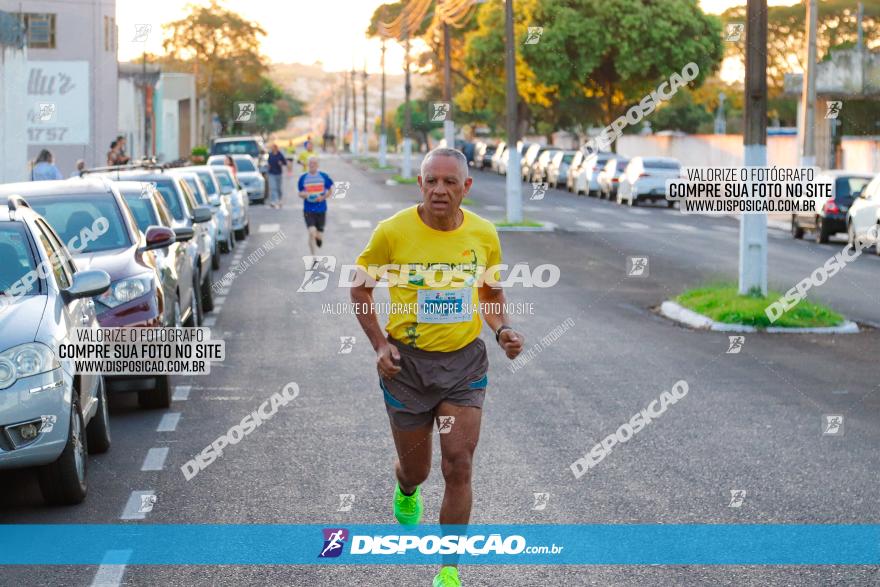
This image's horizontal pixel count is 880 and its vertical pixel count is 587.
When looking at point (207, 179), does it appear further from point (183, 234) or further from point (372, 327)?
point (372, 327)

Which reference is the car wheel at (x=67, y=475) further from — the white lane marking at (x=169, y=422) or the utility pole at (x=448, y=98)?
the utility pole at (x=448, y=98)

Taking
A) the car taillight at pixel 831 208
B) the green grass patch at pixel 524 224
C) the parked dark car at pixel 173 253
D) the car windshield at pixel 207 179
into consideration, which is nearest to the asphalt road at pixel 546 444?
the parked dark car at pixel 173 253

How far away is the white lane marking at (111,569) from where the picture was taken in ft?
22.4

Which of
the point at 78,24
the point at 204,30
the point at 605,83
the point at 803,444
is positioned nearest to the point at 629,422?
the point at 803,444

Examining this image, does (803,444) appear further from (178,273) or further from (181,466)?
(178,273)

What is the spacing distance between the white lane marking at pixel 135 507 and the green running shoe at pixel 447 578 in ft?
7.75

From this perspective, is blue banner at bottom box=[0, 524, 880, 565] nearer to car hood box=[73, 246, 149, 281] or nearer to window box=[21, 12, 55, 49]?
car hood box=[73, 246, 149, 281]

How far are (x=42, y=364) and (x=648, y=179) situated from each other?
41264 millimetres

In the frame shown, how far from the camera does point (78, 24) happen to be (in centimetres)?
5466

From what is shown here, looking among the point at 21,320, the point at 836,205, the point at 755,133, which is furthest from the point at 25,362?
the point at 836,205

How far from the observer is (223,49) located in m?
89.3

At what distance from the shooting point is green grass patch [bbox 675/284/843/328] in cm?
1705

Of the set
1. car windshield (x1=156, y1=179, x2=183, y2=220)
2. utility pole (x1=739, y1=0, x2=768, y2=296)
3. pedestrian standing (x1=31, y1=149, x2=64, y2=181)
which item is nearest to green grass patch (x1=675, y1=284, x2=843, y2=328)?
utility pole (x1=739, y1=0, x2=768, y2=296)

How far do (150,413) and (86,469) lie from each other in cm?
255
